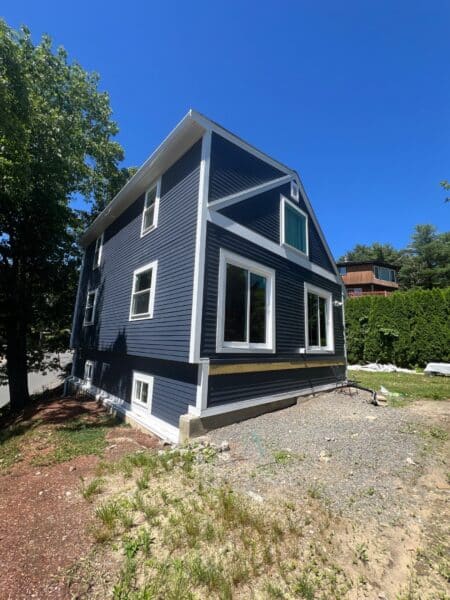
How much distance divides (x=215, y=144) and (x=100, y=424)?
752 centimetres

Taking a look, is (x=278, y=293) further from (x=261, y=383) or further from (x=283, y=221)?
(x=261, y=383)

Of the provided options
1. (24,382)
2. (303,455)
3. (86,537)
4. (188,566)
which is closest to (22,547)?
(86,537)

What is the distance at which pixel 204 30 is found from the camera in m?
7.99

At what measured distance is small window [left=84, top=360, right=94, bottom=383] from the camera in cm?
1029

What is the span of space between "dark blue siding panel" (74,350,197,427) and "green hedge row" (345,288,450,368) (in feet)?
45.9

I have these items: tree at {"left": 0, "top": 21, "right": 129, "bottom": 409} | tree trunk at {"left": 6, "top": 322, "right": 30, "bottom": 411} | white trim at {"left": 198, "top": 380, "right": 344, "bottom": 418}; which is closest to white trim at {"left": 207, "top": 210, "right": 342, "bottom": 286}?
white trim at {"left": 198, "top": 380, "right": 344, "bottom": 418}

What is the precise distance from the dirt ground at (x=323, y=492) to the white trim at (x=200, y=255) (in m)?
1.83

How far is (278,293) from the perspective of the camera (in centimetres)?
744

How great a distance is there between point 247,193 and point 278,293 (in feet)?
9.18

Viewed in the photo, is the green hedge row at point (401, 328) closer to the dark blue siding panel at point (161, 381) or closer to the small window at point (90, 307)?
the dark blue siding panel at point (161, 381)

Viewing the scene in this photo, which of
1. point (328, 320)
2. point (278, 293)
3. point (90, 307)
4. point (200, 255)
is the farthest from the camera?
point (90, 307)

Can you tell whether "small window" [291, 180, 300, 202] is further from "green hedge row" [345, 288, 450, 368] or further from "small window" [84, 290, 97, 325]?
"green hedge row" [345, 288, 450, 368]

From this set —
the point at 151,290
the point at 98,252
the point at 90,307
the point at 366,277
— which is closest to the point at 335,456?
the point at 151,290

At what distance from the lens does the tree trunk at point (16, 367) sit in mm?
10914
